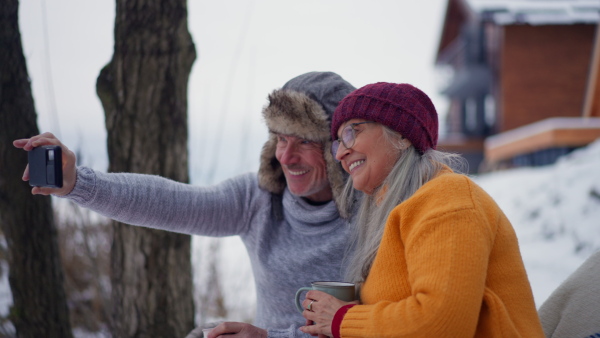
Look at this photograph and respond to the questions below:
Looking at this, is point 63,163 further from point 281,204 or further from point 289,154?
point 281,204

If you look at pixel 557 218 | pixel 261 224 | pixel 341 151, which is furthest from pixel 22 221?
pixel 557 218

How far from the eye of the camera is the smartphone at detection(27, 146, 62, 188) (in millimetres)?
1767

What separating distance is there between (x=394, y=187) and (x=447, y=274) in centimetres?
37

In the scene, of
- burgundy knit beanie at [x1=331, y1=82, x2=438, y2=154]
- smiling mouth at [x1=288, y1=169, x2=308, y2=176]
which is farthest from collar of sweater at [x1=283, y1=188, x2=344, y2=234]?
burgundy knit beanie at [x1=331, y1=82, x2=438, y2=154]

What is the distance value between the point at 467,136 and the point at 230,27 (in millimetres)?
17653

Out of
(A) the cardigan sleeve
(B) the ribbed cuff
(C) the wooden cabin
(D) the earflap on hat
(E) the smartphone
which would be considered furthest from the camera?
(C) the wooden cabin

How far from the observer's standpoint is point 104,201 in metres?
2.01

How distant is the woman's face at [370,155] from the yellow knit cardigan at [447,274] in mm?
184

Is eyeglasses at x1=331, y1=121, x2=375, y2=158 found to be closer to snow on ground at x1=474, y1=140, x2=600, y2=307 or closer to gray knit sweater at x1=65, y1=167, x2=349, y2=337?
gray knit sweater at x1=65, y1=167, x2=349, y2=337

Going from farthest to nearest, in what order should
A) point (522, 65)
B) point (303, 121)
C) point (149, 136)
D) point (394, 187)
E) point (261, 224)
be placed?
point (522, 65) → point (149, 136) → point (261, 224) → point (303, 121) → point (394, 187)

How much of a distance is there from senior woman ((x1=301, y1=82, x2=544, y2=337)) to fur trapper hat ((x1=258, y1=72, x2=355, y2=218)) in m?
0.32

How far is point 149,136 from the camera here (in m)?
2.78

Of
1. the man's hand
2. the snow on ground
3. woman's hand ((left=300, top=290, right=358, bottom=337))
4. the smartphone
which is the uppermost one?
the smartphone

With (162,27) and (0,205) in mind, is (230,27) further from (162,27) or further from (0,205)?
(0,205)
